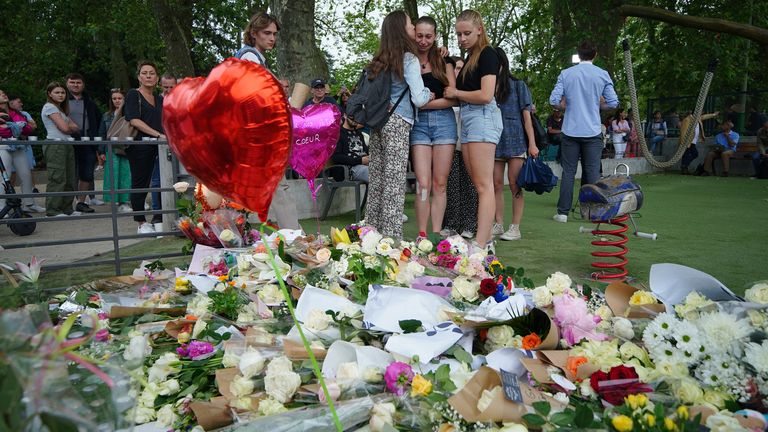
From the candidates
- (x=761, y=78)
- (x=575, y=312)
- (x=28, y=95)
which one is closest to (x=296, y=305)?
(x=575, y=312)

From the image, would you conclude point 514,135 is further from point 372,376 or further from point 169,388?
point 169,388

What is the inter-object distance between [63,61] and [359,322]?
2414 cm

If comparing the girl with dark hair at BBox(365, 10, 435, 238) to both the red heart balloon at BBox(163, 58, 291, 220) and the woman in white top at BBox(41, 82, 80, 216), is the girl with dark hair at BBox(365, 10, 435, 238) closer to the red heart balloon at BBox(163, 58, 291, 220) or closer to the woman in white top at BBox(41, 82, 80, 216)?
the red heart balloon at BBox(163, 58, 291, 220)

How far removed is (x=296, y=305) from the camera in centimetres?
293

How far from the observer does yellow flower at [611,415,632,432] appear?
1500 millimetres

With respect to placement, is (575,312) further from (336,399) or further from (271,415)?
(271,415)

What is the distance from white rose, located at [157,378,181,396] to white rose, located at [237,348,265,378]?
232 mm

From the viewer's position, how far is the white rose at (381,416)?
1.75 m

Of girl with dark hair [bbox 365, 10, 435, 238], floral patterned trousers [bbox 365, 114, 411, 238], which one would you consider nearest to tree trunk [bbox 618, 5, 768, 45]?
girl with dark hair [bbox 365, 10, 435, 238]

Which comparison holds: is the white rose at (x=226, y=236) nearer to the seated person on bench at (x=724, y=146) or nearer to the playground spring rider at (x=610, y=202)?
the playground spring rider at (x=610, y=202)

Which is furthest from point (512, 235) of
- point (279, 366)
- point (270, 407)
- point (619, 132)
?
point (619, 132)

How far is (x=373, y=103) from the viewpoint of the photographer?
5078 mm

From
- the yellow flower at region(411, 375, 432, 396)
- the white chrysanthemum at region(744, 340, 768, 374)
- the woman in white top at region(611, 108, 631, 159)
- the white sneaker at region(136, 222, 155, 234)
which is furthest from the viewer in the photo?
the woman in white top at region(611, 108, 631, 159)

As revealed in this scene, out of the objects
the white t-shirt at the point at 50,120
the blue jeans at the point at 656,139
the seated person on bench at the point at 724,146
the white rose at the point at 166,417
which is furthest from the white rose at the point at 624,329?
the blue jeans at the point at 656,139
